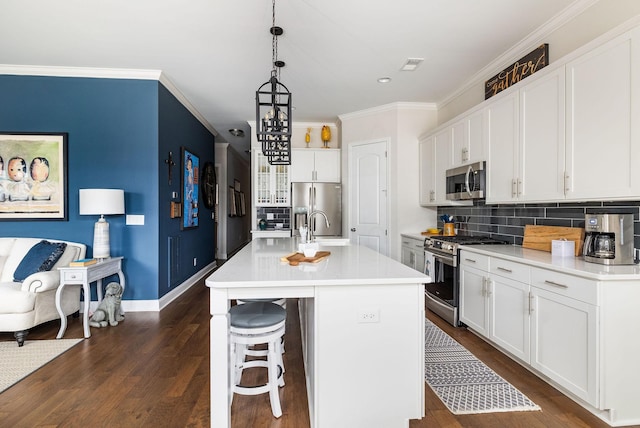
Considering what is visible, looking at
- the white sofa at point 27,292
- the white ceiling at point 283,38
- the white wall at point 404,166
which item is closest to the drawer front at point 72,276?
the white sofa at point 27,292

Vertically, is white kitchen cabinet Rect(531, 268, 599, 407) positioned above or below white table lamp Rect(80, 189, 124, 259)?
below

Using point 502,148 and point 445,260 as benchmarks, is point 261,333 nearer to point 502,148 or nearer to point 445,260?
point 445,260

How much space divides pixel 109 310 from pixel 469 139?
421 centimetres

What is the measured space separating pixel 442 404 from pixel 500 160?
2168 millimetres

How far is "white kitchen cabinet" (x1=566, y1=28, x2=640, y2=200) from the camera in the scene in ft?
5.98

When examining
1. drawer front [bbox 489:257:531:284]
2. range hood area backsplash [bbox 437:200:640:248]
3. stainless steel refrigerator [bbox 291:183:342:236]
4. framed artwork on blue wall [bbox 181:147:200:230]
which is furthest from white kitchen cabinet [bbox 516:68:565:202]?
framed artwork on blue wall [bbox 181:147:200:230]

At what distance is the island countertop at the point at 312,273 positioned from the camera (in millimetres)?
1558

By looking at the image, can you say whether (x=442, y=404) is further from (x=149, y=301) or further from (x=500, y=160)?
(x=149, y=301)

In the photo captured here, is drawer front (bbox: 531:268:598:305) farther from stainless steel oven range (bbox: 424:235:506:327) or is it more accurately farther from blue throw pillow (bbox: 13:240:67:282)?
blue throw pillow (bbox: 13:240:67:282)

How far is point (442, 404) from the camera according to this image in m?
2.01

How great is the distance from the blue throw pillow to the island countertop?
2.26m

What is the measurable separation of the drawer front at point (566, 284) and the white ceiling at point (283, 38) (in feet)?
6.71

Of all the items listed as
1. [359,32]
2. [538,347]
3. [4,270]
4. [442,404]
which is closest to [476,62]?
[359,32]

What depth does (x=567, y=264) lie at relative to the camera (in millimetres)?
2045
